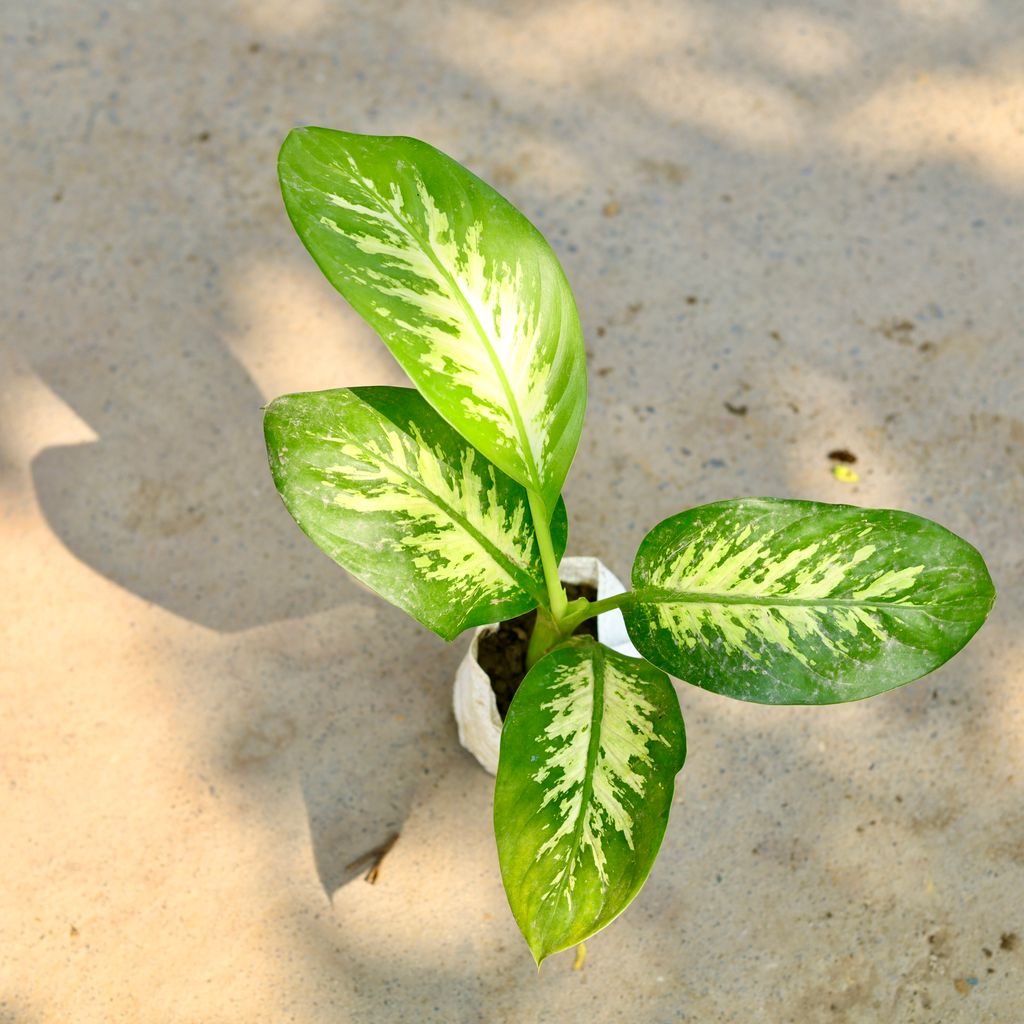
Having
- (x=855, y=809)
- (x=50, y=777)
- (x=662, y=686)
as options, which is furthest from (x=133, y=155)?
(x=855, y=809)

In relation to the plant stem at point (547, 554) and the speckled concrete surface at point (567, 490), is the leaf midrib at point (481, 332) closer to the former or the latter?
the plant stem at point (547, 554)

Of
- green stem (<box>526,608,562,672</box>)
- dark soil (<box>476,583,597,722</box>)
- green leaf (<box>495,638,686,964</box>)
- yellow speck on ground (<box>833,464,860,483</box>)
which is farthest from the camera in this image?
yellow speck on ground (<box>833,464,860,483</box>)

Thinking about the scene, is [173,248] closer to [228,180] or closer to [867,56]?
[228,180]

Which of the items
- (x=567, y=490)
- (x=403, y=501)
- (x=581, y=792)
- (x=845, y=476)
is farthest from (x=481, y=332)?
(x=845, y=476)

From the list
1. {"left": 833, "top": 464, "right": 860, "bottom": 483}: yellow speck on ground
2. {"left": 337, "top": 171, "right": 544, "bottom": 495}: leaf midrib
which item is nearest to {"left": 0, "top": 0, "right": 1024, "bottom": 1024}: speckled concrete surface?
{"left": 833, "top": 464, "right": 860, "bottom": 483}: yellow speck on ground

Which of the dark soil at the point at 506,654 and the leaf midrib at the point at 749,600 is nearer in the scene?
the leaf midrib at the point at 749,600

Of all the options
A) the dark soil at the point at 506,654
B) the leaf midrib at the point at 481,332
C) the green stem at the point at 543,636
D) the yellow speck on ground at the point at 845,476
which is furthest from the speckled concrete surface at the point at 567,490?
the leaf midrib at the point at 481,332

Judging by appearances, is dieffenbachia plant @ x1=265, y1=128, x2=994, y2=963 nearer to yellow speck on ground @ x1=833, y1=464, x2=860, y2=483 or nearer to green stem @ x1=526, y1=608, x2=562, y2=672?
green stem @ x1=526, y1=608, x2=562, y2=672
